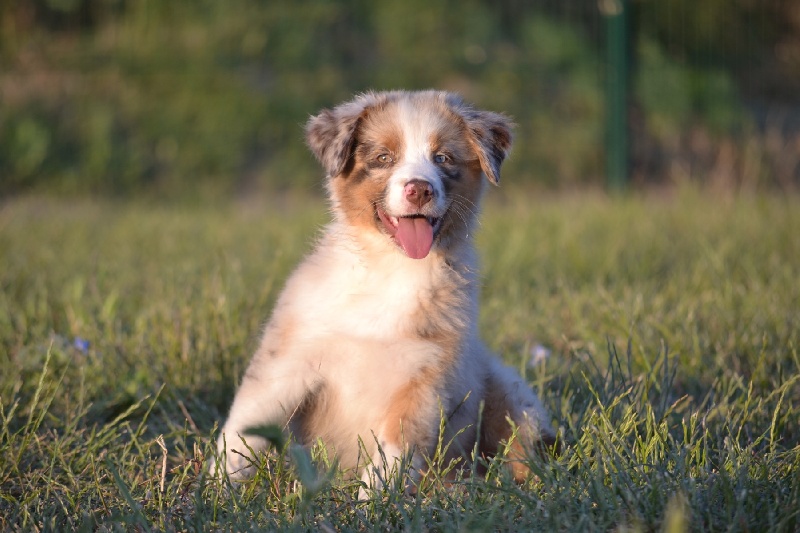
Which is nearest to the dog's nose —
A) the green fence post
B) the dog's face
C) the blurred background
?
the dog's face

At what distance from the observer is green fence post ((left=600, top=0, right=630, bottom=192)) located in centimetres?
887

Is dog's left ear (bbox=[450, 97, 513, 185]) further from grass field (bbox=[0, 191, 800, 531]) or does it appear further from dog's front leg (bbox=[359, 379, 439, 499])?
dog's front leg (bbox=[359, 379, 439, 499])

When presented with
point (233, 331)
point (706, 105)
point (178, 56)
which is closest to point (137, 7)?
point (178, 56)

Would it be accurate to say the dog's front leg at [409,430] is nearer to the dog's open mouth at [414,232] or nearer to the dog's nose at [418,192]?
the dog's open mouth at [414,232]

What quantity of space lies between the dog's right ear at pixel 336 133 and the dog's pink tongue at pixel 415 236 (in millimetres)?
310

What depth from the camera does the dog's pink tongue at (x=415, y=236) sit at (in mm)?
2891

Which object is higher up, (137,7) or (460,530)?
(137,7)

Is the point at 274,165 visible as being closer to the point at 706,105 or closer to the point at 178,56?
the point at 178,56

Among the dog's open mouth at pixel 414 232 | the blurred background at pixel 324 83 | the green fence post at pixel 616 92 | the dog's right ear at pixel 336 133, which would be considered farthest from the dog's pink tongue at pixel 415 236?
the blurred background at pixel 324 83

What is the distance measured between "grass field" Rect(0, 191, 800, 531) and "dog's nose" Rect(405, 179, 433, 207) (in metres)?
0.70

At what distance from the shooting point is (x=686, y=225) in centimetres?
673

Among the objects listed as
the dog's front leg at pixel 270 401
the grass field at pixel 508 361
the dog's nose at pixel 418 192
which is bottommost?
the grass field at pixel 508 361

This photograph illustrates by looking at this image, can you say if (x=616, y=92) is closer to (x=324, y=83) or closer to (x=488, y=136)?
(x=324, y=83)

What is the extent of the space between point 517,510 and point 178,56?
8.05 metres
